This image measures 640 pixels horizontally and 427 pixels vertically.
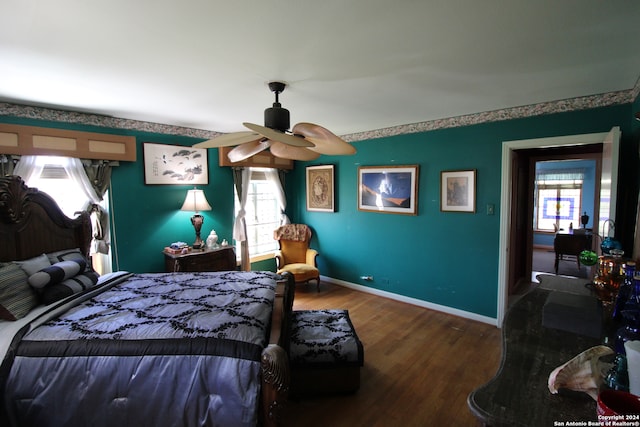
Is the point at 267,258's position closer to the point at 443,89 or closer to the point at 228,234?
the point at 228,234

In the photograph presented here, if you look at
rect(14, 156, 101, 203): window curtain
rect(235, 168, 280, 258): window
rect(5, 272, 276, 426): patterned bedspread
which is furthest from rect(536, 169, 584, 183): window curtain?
rect(14, 156, 101, 203): window curtain

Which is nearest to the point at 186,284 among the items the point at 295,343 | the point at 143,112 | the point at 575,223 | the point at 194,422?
the point at 295,343

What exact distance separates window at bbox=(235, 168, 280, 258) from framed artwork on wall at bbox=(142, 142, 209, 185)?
906 millimetres

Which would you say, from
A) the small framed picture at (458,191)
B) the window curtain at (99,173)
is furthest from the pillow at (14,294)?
the small framed picture at (458,191)

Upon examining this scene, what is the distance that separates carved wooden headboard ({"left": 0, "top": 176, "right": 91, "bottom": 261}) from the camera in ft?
Result: 7.84

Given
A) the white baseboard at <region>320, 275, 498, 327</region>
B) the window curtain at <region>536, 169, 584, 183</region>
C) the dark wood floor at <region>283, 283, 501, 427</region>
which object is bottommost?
the dark wood floor at <region>283, 283, 501, 427</region>

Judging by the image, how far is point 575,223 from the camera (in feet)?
25.3

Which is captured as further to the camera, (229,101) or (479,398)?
(229,101)

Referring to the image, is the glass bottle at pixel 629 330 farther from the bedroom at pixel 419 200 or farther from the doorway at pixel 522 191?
the bedroom at pixel 419 200

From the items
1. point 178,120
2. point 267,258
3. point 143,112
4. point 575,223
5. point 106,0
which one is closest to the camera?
point 106,0

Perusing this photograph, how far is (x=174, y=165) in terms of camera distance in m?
4.19

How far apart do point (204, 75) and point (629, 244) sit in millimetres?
3860

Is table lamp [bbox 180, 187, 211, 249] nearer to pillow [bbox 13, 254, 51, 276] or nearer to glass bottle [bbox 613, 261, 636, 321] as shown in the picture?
pillow [bbox 13, 254, 51, 276]

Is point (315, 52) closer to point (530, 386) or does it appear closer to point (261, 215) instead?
point (530, 386)
